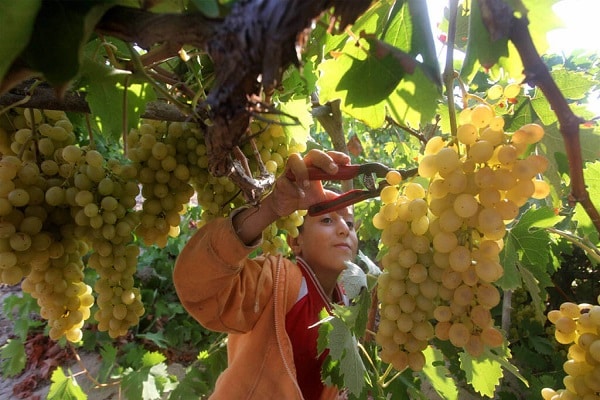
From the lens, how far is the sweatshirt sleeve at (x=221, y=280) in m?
0.97

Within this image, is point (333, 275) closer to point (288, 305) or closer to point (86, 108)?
point (288, 305)

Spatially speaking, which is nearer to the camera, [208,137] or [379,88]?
[208,137]

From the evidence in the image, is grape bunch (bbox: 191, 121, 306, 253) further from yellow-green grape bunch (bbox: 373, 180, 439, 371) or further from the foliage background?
yellow-green grape bunch (bbox: 373, 180, 439, 371)

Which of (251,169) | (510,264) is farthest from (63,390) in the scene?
(510,264)

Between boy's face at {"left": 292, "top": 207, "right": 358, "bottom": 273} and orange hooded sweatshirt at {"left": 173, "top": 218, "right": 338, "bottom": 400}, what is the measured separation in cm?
9

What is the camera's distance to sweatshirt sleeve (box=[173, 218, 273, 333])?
3.18ft

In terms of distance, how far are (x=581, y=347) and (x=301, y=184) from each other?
559 millimetres

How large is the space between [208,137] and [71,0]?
16 cm

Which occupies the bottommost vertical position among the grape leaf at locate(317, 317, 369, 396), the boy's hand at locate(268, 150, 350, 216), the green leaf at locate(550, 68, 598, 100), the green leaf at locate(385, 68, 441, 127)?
the grape leaf at locate(317, 317, 369, 396)

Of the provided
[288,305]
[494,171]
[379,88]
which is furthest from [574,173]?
[288,305]

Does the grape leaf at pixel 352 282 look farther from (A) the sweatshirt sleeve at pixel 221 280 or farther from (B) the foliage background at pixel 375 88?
(A) the sweatshirt sleeve at pixel 221 280

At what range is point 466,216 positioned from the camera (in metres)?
0.60

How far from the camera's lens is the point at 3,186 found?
0.69 meters

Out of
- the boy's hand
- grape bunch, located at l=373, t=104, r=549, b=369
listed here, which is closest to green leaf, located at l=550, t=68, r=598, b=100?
grape bunch, located at l=373, t=104, r=549, b=369
